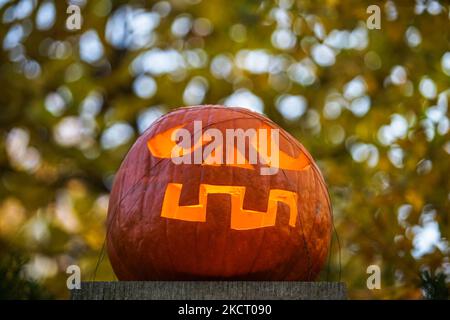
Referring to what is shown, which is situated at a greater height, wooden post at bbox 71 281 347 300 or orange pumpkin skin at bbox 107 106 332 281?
orange pumpkin skin at bbox 107 106 332 281

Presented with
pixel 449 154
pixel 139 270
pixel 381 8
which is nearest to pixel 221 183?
pixel 139 270

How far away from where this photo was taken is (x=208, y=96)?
4.74 m

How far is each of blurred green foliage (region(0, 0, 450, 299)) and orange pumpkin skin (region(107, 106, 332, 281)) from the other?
1.43 m

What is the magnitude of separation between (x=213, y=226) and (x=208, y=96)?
264cm

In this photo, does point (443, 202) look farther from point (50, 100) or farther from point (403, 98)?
point (50, 100)

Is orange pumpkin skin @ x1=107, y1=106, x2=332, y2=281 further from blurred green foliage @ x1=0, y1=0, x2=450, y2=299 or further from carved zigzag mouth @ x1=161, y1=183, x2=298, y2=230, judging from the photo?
blurred green foliage @ x1=0, y1=0, x2=450, y2=299

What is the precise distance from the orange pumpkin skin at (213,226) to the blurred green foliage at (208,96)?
1426 mm

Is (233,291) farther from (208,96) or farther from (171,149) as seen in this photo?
(208,96)

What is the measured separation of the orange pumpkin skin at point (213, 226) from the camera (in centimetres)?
217

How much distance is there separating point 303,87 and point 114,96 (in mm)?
1157

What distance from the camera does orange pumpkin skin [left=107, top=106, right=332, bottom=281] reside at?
2.17 meters

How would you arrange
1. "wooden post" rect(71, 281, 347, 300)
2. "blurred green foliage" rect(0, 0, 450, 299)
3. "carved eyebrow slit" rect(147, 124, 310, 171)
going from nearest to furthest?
"wooden post" rect(71, 281, 347, 300), "carved eyebrow slit" rect(147, 124, 310, 171), "blurred green foliage" rect(0, 0, 450, 299)

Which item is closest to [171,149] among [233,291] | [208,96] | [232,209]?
[232,209]

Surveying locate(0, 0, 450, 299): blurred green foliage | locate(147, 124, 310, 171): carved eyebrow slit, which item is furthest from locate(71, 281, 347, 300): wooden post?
locate(0, 0, 450, 299): blurred green foliage
